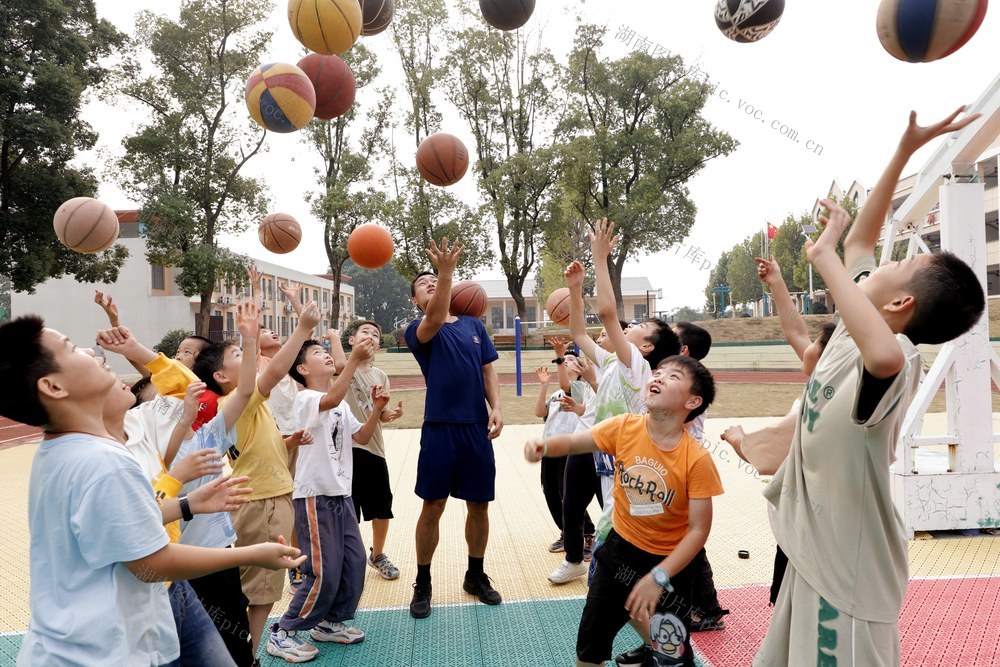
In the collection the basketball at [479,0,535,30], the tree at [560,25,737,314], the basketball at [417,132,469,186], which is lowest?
the basketball at [417,132,469,186]

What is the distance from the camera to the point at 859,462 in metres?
1.88

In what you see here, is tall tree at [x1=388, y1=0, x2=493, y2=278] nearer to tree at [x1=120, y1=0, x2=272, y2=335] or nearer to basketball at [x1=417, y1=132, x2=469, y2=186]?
tree at [x1=120, y1=0, x2=272, y2=335]

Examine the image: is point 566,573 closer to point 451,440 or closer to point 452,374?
point 451,440

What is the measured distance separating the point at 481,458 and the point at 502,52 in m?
24.6

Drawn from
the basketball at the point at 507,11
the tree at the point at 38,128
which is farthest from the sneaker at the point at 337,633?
the tree at the point at 38,128

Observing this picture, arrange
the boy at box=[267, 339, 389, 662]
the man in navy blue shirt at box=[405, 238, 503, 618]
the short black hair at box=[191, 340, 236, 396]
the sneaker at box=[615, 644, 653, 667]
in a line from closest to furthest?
the sneaker at box=[615, 644, 653, 667], the short black hair at box=[191, 340, 236, 396], the boy at box=[267, 339, 389, 662], the man in navy blue shirt at box=[405, 238, 503, 618]

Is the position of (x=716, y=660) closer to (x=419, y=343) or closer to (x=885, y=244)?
(x=419, y=343)

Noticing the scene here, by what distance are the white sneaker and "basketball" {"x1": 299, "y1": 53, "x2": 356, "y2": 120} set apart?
4.25 m

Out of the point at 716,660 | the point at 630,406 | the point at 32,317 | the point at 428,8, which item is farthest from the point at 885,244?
the point at 428,8

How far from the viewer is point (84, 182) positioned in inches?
793

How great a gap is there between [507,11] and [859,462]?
5012 mm

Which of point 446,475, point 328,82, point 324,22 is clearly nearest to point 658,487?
point 446,475

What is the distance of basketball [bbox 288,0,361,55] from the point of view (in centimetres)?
512

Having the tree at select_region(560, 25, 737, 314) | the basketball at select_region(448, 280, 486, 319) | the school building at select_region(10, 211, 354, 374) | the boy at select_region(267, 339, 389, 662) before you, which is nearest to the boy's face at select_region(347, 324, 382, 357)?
the boy at select_region(267, 339, 389, 662)
